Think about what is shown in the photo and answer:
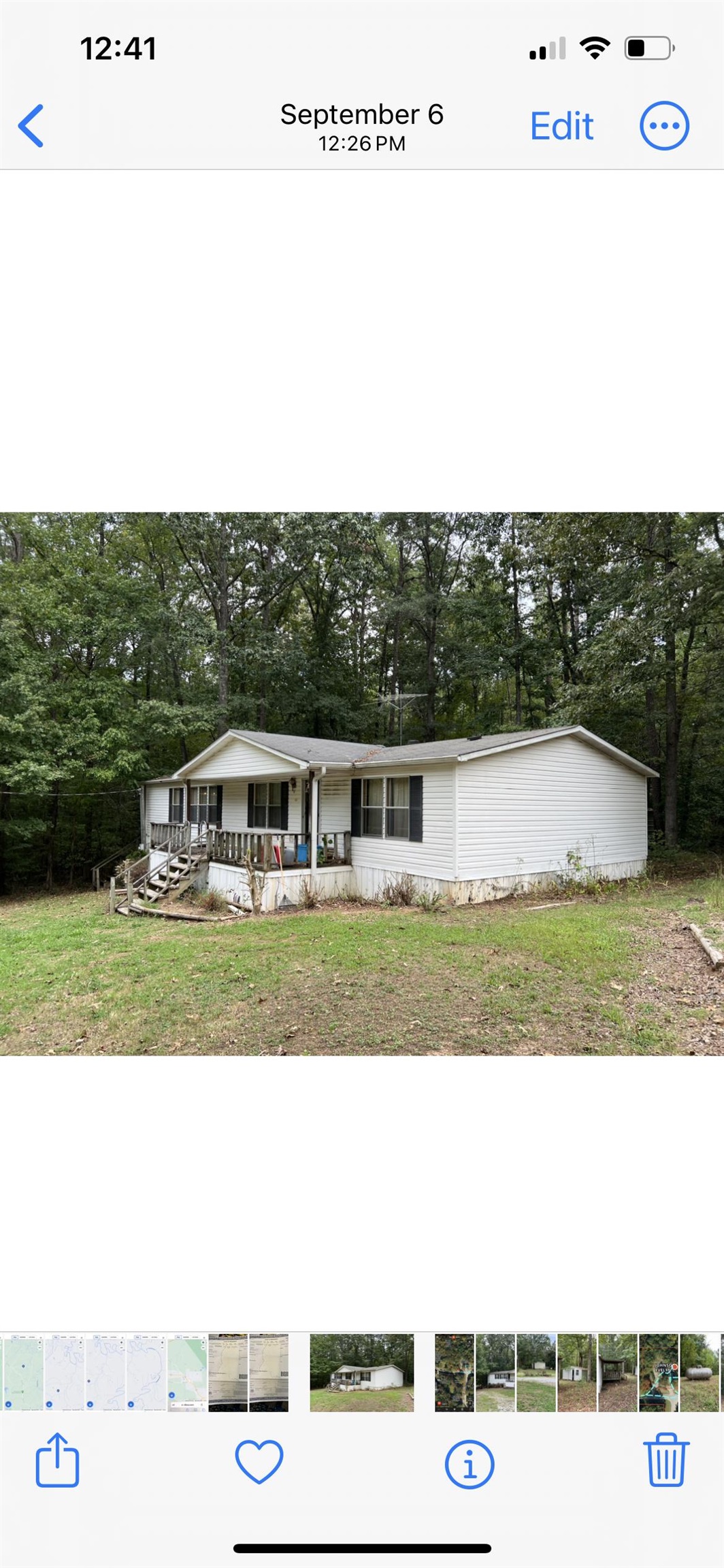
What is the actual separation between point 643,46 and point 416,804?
318cm

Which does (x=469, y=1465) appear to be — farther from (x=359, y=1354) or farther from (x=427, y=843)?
(x=427, y=843)

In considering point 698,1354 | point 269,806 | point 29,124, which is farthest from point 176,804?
point 698,1354

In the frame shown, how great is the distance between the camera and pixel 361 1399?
5.25ft

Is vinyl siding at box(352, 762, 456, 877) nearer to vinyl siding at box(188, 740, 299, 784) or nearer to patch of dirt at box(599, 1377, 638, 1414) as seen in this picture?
vinyl siding at box(188, 740, 299, 784)

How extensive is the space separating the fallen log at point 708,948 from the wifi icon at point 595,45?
128 inches

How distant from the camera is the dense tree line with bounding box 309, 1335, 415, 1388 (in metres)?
1.64

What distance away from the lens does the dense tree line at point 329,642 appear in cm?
269

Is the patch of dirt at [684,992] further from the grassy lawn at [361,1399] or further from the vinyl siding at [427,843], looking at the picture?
the grassy lawn at [361,1399]

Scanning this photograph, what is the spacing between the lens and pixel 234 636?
117 inches

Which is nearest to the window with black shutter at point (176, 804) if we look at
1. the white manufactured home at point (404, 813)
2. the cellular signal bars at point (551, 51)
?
the white manufactured home at point (404, 813)

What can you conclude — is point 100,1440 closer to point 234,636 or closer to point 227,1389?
point 227,1389

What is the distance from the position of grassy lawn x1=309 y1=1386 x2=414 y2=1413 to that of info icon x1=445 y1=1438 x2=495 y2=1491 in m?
0.15

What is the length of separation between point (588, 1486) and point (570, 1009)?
1368 mm

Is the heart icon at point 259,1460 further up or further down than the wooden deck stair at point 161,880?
further down
